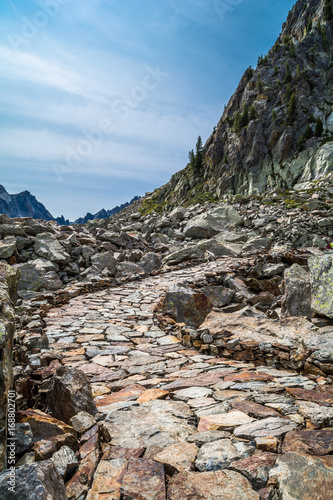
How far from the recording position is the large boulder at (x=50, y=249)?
12.1m

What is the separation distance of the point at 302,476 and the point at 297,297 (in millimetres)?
5524

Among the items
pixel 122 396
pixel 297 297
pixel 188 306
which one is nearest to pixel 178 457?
pixel 122 396

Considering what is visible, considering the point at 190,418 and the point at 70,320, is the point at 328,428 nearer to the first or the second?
the point at 190,418

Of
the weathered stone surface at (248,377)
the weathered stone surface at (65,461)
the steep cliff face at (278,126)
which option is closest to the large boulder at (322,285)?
the weathered stone surface at (248,377)

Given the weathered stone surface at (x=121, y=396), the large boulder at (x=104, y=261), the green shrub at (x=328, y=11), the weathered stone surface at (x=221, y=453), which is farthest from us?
the green shrub at (x=328, y=11)

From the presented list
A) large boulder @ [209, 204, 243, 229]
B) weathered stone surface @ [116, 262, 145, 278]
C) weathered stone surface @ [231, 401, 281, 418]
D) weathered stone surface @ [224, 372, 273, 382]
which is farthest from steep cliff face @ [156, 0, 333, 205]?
weathered stone surface @ [231, 401, 281, 418]

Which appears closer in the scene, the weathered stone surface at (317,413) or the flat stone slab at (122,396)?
the weathered stone surface at (317,413)

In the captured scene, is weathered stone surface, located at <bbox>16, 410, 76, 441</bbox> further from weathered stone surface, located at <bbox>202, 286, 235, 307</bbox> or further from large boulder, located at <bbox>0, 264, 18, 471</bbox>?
weathered stone surface, located at <bbox>202, 286, 235, 307</bbox>

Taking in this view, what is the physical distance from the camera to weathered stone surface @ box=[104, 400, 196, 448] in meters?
2.46

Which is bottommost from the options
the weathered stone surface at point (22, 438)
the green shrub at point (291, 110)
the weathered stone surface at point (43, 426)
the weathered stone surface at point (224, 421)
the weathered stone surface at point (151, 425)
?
the weathered stone surface at point (151, 425)

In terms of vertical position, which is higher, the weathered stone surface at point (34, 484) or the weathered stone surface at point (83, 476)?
the weathered stone surface at point (34, 484)

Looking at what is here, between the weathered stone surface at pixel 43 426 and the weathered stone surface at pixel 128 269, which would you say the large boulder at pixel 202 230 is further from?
the weathered stone surface at pixel 43 426

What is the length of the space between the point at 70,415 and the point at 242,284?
25.6 feet

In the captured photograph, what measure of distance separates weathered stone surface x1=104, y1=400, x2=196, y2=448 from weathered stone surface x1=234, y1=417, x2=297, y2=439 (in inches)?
19.1
